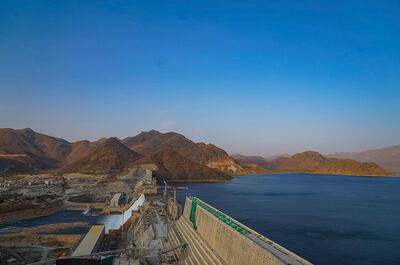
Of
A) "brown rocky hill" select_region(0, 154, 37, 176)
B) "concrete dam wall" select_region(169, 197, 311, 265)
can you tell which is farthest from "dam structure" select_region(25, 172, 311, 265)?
"brown rocky hill" select_region(0, 154, 37, 176)

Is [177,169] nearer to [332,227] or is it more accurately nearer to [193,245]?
[332,227]

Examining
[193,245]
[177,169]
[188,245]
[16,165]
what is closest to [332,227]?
[188,245]

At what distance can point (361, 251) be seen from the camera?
133 ft

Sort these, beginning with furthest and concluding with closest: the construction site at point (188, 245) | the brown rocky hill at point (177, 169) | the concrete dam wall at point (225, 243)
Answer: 1. the brown rocky hill at point (177, 169)
2. the construction site at point (188, 245)
3. the concrete dam wall at point (225, 243)

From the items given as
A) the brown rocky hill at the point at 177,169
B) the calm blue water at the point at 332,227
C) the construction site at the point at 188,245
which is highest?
the brown rocky hill at the point at 177,169

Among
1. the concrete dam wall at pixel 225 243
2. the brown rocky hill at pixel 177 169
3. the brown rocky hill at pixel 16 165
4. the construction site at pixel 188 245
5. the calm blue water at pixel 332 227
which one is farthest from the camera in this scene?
the brown rocky hill at pixel 177 169

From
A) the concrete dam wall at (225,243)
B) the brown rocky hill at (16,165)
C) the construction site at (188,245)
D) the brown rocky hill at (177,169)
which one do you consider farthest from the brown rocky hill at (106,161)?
the concrete dam wall at (225,243)

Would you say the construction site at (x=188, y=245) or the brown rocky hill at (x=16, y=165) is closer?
the construction site at (x=188, y=245)

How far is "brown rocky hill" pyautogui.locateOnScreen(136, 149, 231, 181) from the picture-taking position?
172m

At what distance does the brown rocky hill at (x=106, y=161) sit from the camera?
164 meters

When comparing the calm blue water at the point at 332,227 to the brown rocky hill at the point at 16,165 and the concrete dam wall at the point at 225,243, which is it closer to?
the concrete dam wall at the point at 225,243

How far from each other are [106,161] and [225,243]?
163125mm

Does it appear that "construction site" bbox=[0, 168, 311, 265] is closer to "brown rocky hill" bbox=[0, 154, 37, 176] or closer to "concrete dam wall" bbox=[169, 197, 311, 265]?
"concrete dam wall" bbox=[169, 197, 311, 265]

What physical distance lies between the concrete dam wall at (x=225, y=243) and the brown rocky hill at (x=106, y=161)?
132m
